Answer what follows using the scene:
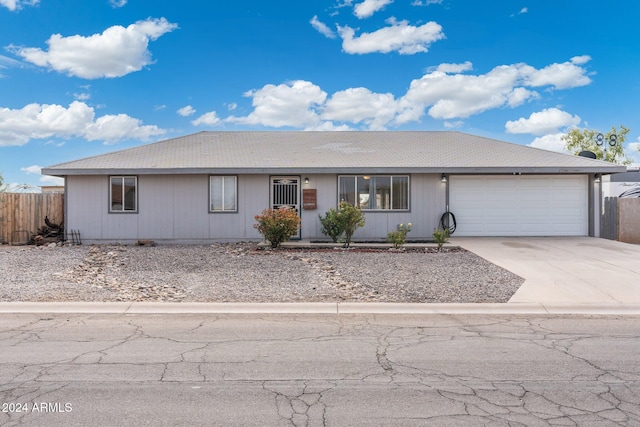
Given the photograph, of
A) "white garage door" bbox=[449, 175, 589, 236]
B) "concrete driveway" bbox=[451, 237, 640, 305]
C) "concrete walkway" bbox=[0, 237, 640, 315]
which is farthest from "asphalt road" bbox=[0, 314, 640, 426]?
"white garage door" bbox=[449, 175, 589, 236]

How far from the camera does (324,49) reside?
2566 cm

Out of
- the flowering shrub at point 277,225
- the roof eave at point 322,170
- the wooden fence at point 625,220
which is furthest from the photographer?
the wooden fence at point 625,220

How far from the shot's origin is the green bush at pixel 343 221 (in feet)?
54.7

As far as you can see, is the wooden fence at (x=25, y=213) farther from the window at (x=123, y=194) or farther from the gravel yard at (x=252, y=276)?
the gravel yard at (x=252, y=276)

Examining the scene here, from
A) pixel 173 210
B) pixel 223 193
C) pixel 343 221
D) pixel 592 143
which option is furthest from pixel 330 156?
pixel 592 143

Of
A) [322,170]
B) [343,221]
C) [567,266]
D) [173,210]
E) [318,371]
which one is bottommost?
[318,371]

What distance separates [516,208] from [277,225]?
9186 millimetres

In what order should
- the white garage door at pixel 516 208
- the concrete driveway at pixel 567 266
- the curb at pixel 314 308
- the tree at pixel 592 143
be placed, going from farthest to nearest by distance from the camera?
the tree at pixel 592 143
the white garage door at pixel 516 208
the concrete driveway at pixel 567 266
the curb at pixel 314 308

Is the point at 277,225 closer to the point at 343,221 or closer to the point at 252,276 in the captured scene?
the point at 343,221

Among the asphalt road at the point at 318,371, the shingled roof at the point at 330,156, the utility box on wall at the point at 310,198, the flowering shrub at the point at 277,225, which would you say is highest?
the shingled roof at the point at 330,156

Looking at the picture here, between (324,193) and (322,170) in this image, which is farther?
(324,193)

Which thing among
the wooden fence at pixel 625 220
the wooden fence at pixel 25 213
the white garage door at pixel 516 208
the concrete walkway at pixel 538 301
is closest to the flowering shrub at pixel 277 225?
the concrete walkway at pixel 538 301

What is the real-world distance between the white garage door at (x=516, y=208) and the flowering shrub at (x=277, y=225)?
670 centimetres

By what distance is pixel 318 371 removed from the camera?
17.4 ft
